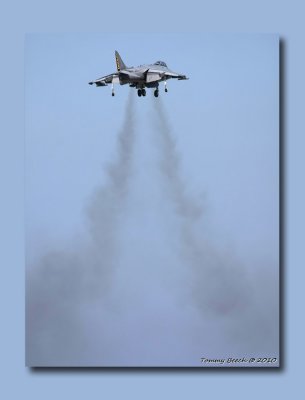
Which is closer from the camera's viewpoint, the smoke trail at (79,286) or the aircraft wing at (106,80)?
the aircraft wing at (106,80)

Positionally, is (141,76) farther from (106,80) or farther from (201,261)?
(201,261)

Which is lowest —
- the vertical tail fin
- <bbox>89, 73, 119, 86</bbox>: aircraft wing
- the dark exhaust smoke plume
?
the dark exhaust smoke plume

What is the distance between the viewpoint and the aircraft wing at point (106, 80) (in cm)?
2547

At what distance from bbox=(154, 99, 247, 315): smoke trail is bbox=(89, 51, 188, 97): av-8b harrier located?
1000mm

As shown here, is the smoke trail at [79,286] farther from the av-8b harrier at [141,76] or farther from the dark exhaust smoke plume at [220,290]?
the dark exhaust smoke plume at [220,290]

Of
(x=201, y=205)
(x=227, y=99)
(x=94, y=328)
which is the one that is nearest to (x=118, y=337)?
(x=94, y=328)

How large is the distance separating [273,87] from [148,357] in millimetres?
5163

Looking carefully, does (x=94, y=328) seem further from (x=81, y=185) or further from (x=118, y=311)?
(x=81, y=185)

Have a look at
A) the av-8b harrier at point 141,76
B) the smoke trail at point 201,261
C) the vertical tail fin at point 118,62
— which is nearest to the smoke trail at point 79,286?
the av-8b harrier at point 141,76

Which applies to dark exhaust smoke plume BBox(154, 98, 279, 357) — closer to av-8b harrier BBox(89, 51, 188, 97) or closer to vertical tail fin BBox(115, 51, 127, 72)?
av-8b harrier BBox(89, 51, 188, 97)

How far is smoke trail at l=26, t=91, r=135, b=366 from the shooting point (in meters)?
25.9

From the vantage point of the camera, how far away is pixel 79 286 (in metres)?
26.0

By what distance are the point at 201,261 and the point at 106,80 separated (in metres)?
3.55

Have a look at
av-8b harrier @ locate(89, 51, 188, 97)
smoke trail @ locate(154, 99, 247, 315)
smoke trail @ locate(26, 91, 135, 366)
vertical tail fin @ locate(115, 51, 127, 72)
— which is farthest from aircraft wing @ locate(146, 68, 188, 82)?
smoke trail @ locate(154, 99, 247, 315)
